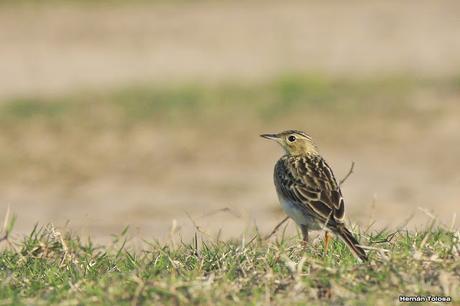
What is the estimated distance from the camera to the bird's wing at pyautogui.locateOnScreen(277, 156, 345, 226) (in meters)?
7.23

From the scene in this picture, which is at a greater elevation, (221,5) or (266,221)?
(221,5)

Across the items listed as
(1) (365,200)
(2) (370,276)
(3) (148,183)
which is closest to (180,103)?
(3) (148,183)

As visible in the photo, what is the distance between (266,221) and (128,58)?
984 cm

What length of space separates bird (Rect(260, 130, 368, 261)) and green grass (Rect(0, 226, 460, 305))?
0.15 metres

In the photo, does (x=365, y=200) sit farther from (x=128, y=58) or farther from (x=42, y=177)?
(x=128, y=58)

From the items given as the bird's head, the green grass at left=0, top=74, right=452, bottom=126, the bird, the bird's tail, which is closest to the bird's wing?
the bird

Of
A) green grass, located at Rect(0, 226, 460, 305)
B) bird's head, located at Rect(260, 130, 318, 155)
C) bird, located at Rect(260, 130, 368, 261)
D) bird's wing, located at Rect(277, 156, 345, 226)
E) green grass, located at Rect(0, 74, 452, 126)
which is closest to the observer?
green grass, located at Rect(0, 226, 460, 305)

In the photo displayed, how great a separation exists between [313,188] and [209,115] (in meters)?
8.69

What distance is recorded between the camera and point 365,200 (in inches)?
501

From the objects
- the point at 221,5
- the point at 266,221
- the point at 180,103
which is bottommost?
the point at 266,221

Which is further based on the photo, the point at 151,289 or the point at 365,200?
the point at 365,200

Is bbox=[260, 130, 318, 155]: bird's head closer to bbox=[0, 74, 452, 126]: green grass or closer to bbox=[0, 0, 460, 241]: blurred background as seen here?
bbox=[0, 0, 460, 241]: blurred background

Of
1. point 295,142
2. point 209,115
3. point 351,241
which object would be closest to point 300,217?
point 351,241

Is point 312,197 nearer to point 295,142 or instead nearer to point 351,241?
point 351,241
